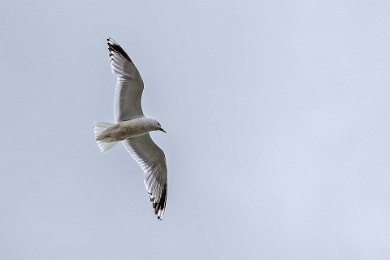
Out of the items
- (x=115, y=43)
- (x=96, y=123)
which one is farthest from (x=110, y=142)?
(x=115, y=43)

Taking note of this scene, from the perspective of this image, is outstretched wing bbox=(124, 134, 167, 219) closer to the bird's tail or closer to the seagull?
the seagull

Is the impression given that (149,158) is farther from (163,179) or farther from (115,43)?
(115,43)

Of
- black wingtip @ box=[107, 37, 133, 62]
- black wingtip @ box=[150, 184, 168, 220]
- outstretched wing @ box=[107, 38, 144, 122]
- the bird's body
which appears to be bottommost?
black wingtip @ box=[150, 184, 168, 220]

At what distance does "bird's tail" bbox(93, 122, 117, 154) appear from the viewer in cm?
2111

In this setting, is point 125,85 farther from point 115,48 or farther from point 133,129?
point 133,129

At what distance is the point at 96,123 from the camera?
21156 millimetres

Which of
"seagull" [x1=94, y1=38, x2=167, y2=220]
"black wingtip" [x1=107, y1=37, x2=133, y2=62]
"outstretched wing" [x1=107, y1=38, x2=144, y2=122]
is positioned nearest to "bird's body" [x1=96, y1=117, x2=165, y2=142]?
"seagull" [x1=94, y1=38, x2=167, y2=220]

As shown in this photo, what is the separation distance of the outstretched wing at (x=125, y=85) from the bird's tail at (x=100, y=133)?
1.59 ft

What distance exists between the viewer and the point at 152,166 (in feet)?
72.5

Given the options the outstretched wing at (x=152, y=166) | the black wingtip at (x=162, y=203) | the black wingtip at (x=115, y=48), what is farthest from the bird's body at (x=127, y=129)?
the black wingtip at (x=162, y=203)

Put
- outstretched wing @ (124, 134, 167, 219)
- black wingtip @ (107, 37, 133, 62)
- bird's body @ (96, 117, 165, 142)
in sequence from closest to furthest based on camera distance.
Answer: bird's body @ (96, 117, 165, 142), black wingtip @ (107, 37, 133, 62), outstretched wing @ (124, 134, 167, 219)

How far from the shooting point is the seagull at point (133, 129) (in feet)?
69.4

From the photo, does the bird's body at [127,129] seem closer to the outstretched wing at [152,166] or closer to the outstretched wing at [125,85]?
the outstretched wing at [125,85]

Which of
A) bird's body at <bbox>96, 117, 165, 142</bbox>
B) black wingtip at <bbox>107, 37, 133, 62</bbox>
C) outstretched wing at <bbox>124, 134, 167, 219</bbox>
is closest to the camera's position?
bird's body at <bbox>96, 117, 165, 142</bbox>
